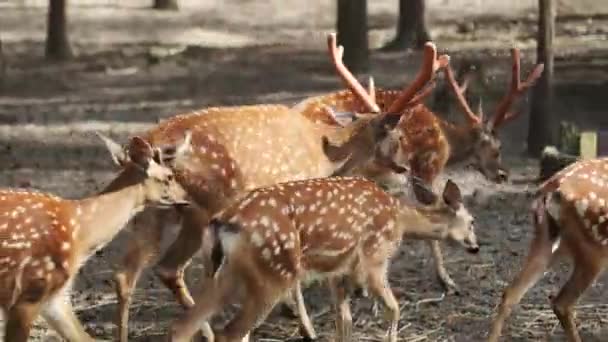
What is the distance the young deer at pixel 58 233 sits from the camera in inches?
232

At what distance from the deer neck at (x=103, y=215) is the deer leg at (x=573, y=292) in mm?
2188

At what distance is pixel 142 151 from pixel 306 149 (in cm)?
132

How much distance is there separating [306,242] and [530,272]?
1245 millimetres

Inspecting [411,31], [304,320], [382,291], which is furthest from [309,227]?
[411,31]

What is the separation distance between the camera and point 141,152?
20.9ft

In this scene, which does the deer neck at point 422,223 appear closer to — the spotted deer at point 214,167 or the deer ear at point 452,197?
the deer ear at point 452,197

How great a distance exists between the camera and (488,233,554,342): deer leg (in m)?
6.49

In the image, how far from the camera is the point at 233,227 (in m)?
5.84

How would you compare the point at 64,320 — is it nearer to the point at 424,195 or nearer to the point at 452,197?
the point at 424,195

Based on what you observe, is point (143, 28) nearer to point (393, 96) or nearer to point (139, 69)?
point (139, 69)

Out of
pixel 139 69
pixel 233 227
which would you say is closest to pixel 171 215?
pixel 233 227

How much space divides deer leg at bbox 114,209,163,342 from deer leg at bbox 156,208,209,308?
0.10 meters

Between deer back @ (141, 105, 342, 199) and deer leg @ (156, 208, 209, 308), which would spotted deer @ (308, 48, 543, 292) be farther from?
deer leg @ (156, 208, 209, 308)

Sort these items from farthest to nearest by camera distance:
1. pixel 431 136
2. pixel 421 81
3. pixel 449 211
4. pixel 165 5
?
pixel 165 5 < pixel 431 136 < pixel 421 81 < pixel 449 211
